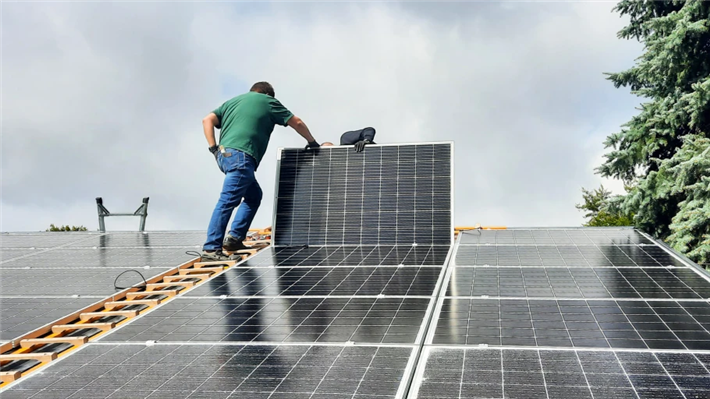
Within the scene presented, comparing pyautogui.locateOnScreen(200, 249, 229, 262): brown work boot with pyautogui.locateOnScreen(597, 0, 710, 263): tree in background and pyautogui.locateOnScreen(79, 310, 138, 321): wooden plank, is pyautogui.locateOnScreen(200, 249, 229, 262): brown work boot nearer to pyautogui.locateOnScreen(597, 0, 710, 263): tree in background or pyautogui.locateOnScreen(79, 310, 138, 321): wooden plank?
pyautogui.locateOnScreen(79, 310, 138, 321): wooden plank

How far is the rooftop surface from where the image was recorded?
5.16 m

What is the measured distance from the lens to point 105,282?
Answer: 9.36 metres

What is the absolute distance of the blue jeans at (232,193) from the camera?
1059 cm

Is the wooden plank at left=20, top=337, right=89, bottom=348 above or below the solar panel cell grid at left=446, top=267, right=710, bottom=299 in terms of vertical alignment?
below

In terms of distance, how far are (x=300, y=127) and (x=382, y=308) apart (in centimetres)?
515

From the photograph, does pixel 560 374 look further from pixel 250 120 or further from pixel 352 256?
pixel 250 120

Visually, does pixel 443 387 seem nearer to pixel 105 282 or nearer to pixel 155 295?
pixel 155 295

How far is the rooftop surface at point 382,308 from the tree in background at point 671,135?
7.16 meters

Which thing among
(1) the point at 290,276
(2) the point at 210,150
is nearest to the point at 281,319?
(1) the point at 290,276

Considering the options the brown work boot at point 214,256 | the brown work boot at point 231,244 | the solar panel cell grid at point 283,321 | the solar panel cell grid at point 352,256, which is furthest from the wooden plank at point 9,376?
the brown work boot at point 231,244

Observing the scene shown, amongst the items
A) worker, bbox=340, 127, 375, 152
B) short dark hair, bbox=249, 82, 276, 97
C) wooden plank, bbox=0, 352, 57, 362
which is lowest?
wooden plank, bbox=0, 352, 57, 362

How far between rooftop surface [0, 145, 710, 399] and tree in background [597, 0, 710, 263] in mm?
Answer: 7157

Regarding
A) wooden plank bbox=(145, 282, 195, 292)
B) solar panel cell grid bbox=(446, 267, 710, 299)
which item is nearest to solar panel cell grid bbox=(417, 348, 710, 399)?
solar panel cell grid bbox=(446, 267, 710, 299)

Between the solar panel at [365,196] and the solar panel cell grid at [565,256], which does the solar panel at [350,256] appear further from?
the solar panel cell grid at [565,256]
